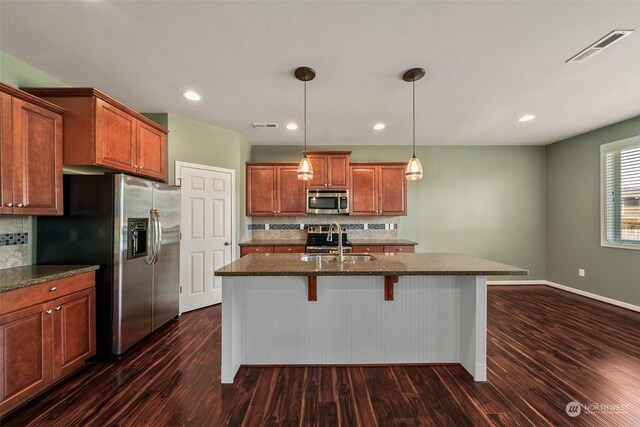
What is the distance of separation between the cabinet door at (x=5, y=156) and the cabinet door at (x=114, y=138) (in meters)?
0.53

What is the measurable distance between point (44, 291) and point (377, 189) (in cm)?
424

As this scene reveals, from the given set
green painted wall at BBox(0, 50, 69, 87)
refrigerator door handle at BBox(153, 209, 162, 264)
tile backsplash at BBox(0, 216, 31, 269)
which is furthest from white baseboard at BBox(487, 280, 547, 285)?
green painted wall at BBox(0, 50, 69, 87)

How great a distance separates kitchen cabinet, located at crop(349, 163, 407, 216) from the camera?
15.5ft

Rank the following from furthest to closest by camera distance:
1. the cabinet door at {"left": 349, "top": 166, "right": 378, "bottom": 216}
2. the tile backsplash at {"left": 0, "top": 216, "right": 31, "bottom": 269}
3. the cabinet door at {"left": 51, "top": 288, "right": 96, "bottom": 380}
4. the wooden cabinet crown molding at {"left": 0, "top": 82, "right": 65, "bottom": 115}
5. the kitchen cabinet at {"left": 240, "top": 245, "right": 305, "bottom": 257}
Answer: the cabinet door at {"left": 349, "top": 166, "right": 378, "bottom": 216} → the kitchen cabinet at {"left": 240, "top": 245, "right": 305, "bottom": 257} → the tile backsplash at {"left": 0, "top": 216, "right": 31, "bottom": 269} → the cabinet door at {"left": 51, "top": 288, "right": 96, "bottom": 380} → the wooden cabinet crown molding at {"left": 0, "top": 82, "right": 65, "bottom": 115}

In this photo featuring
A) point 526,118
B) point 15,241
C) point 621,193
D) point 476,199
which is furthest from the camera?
point 476,199

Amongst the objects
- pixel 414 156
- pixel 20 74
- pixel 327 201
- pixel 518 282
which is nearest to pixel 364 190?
pixel 327 201

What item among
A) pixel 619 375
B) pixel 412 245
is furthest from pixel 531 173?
pixel 619 375

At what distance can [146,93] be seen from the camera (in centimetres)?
297

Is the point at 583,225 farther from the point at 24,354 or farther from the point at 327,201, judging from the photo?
the point at 24,354

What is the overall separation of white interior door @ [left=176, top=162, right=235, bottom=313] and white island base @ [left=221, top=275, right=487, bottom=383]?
180cm

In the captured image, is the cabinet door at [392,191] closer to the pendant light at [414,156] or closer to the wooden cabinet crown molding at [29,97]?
the pendant light at [414,156]

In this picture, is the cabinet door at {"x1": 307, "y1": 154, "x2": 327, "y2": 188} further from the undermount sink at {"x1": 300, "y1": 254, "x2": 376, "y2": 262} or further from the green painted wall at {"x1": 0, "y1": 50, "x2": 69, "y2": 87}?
the green painted wall at {"x1": 0, "y1": 50, "x2": 69, "y2": 87}

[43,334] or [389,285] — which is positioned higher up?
[389,285]

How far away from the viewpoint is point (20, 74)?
2.37 meters
